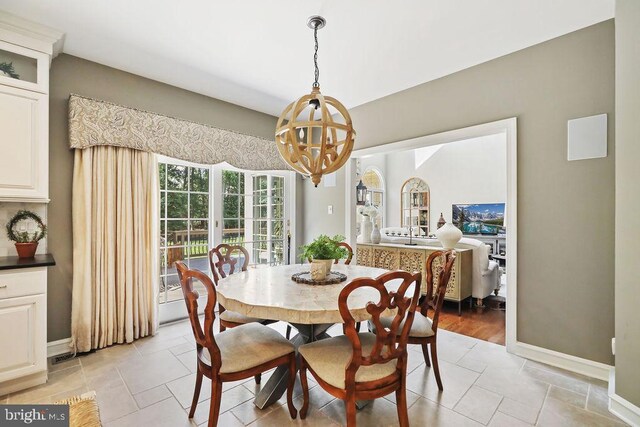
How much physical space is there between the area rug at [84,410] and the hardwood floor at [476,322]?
3.13 metres

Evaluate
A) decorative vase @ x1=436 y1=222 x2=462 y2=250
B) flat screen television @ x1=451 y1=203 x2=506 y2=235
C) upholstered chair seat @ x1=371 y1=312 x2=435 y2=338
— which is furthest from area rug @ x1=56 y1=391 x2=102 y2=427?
flat screen television @ x1=451 y1=203 x2=506 y2=235

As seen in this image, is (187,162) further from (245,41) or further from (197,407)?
(197,407)

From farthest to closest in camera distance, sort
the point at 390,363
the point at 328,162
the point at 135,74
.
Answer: the point at 135,74 < the point at 328,162 < the point at 390,363

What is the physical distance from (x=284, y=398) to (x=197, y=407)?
563mm

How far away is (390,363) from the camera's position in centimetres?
161

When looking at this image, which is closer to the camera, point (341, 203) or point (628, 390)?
point (628, 390)

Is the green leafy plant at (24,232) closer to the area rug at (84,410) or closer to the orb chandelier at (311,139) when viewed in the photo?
the area rug at (84,410)

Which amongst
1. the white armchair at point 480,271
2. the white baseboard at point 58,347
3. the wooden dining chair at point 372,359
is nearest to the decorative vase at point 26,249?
the white baseboard at point 58,347

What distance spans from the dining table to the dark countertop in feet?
4.37

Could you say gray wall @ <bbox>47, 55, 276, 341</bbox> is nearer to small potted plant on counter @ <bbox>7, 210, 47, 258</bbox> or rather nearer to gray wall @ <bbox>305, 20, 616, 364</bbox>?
small potted plant on counter @ <bbox>7, 210, 47, 258</bbox>

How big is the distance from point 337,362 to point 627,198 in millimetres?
2026

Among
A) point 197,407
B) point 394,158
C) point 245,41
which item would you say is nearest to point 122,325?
point 197,407

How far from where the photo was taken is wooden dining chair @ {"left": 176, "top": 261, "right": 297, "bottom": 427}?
62.0 inches

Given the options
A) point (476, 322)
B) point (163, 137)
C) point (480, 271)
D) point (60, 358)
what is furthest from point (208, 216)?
point (480, 271)
